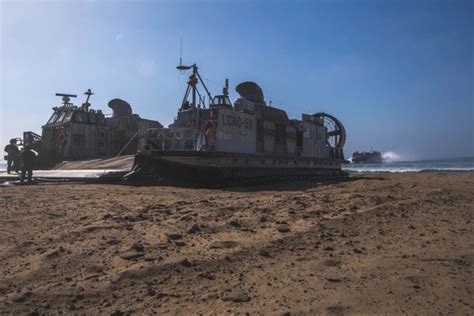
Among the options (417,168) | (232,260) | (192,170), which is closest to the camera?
(232,260)

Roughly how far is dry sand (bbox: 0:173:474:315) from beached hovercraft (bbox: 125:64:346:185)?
531cm

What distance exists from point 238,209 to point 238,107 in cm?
829

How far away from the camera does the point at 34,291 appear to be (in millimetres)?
2990

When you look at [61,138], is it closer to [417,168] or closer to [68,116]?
[68,116]

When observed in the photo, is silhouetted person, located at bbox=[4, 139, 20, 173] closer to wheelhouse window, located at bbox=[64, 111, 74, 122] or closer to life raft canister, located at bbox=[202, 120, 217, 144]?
wheelhouse window, located at bbox=[64, 111, 74, 122]

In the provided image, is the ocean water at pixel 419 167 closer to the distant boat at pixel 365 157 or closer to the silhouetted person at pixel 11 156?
the distant boat at pixel 365 157

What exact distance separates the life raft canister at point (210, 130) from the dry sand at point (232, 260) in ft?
20.5

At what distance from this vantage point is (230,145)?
1327 cm

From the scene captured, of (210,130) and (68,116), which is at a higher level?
(68,116)

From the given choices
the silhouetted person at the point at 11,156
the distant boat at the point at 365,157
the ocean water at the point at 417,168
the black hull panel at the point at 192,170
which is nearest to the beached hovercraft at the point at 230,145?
the black hull panel at the point at 192,170

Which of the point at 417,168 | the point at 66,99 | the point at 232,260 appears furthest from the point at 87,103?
the point at 417,168

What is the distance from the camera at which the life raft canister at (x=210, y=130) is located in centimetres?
1240

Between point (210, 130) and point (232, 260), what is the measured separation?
29.2ft

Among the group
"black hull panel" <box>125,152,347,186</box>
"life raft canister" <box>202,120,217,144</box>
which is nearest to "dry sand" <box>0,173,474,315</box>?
"black hull panel" <box>125,152,347,186</box>
